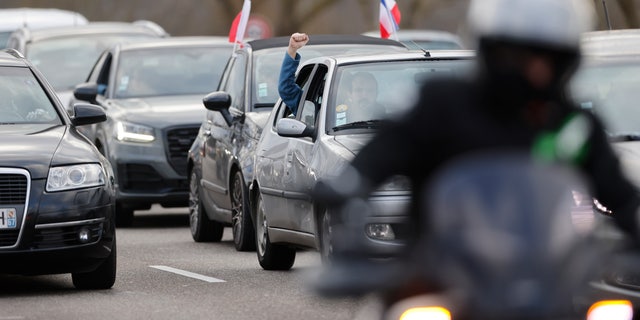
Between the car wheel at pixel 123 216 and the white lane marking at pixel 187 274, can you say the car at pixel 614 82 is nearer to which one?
the white lane marking at pixel 187 274

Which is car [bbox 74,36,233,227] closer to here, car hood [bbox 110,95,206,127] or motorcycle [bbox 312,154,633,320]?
car hood [bbox 110,95,206,127]

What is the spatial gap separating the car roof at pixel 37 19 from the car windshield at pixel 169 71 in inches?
345

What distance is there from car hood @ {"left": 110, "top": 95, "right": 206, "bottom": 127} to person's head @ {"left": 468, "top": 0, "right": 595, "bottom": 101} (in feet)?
42.7

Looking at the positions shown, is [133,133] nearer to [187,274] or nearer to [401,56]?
[187,274]

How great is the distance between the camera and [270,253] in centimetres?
1216

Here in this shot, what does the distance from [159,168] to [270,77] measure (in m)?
2.85

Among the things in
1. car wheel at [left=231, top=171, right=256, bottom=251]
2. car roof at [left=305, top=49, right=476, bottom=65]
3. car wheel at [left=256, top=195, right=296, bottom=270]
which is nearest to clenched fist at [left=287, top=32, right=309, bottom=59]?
car roof at [left=305, top=49, right=476, bottom=65]

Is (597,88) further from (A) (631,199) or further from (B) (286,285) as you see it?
(A) (631,199)

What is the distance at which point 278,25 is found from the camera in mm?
46031

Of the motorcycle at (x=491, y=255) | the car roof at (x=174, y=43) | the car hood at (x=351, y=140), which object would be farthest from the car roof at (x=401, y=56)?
the motorcycle at (x=491, y=255)

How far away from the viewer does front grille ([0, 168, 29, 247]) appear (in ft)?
34.2

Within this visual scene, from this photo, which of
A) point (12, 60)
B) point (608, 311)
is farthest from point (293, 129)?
point (608, 311)

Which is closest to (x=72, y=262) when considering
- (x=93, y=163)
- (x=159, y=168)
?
(x=93, y=163)

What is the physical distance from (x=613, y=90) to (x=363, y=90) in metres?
1.96
